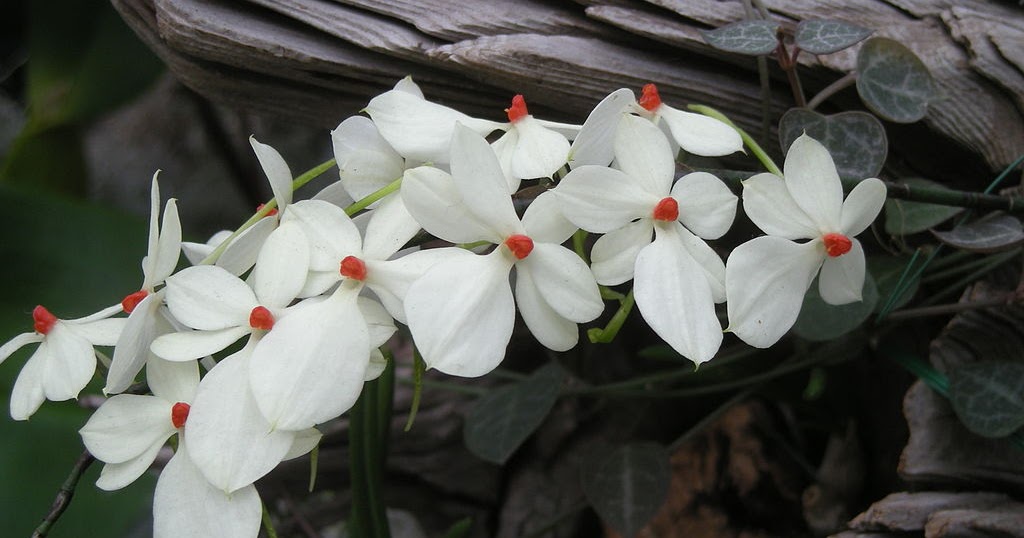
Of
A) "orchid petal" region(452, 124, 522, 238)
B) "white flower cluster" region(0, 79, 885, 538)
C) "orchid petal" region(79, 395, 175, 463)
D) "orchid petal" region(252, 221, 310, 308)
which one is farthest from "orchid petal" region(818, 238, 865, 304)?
"orchid petal" region(79, 395, 175, 463)

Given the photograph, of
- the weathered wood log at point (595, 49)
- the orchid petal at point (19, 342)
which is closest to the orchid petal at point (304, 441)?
the orchid petal at point (19, 342)

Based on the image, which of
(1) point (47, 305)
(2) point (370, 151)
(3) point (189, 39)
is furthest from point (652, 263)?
(1) point (47, 305)

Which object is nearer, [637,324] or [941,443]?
[941,443]

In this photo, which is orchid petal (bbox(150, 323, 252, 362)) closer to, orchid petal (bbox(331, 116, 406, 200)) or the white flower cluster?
the white flower cluster

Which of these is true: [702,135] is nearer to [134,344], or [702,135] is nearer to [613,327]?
[613,327]

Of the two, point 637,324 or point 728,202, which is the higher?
point 728,202

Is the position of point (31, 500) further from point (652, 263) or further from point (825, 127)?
point (825, 127)
